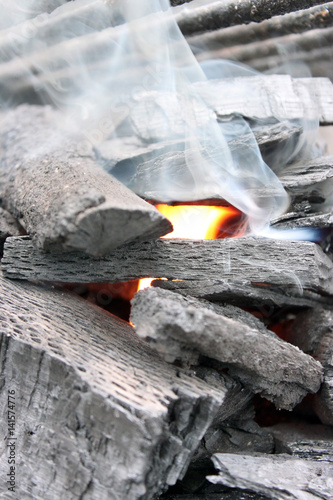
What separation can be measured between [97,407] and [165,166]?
104 cm

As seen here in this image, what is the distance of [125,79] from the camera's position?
2035mm

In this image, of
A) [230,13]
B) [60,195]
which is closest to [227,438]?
[60,195]

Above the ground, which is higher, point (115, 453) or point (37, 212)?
point (37, 212)

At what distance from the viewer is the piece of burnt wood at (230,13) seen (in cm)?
194

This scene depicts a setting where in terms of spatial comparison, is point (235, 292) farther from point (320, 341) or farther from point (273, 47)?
point (273, 47)

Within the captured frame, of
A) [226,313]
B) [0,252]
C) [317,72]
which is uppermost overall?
[317,72]

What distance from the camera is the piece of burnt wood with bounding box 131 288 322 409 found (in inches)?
44.4

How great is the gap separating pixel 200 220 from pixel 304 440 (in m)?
0.97

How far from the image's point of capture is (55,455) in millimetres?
1162

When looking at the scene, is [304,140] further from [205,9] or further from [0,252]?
[0,252]

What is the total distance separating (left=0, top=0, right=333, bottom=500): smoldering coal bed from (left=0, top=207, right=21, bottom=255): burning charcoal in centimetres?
1

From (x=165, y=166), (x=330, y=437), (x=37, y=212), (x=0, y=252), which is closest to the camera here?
(x=37, y=212)

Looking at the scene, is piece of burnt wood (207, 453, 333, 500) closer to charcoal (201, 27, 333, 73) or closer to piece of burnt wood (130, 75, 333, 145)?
piece of burnt wood (130, 75, 333, 145)

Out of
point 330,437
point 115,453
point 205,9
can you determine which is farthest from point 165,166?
point 330,437
